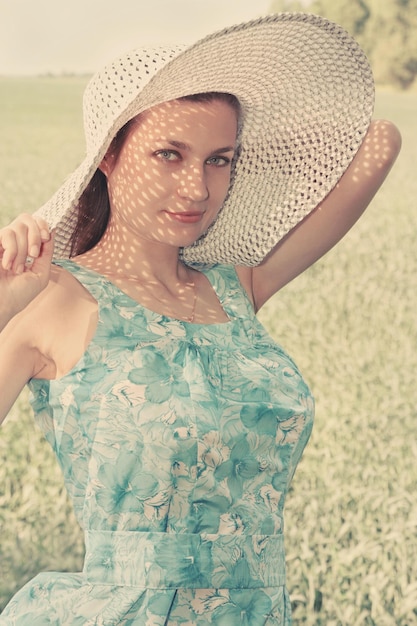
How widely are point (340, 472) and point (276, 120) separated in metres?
3.04

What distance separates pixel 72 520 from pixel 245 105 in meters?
3.00

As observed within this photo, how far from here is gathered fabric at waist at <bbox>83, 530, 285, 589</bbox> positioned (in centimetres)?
213

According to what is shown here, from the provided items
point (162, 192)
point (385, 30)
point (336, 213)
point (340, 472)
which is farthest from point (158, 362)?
point (385, 30)

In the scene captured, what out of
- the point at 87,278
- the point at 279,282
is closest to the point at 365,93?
the point at 279,282

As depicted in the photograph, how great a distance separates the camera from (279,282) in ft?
8.78

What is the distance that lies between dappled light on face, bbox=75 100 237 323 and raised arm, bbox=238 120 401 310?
0.29 metres

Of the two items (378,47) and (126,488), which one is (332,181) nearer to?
(126,488)

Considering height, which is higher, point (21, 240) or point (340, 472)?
point (21, 240)

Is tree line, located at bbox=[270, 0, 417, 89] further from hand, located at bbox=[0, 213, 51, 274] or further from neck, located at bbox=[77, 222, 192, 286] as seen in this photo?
hand, located at bbox=[0, 213, 51, 274]

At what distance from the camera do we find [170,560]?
2139 millimetres

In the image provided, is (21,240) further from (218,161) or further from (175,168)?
(218,161)

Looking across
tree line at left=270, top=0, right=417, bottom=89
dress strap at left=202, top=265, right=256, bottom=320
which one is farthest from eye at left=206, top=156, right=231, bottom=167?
tree line at left=270, top=0, right=417, bottom=89

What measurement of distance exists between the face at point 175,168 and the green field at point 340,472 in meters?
2.83

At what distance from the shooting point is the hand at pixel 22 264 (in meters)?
1.89
